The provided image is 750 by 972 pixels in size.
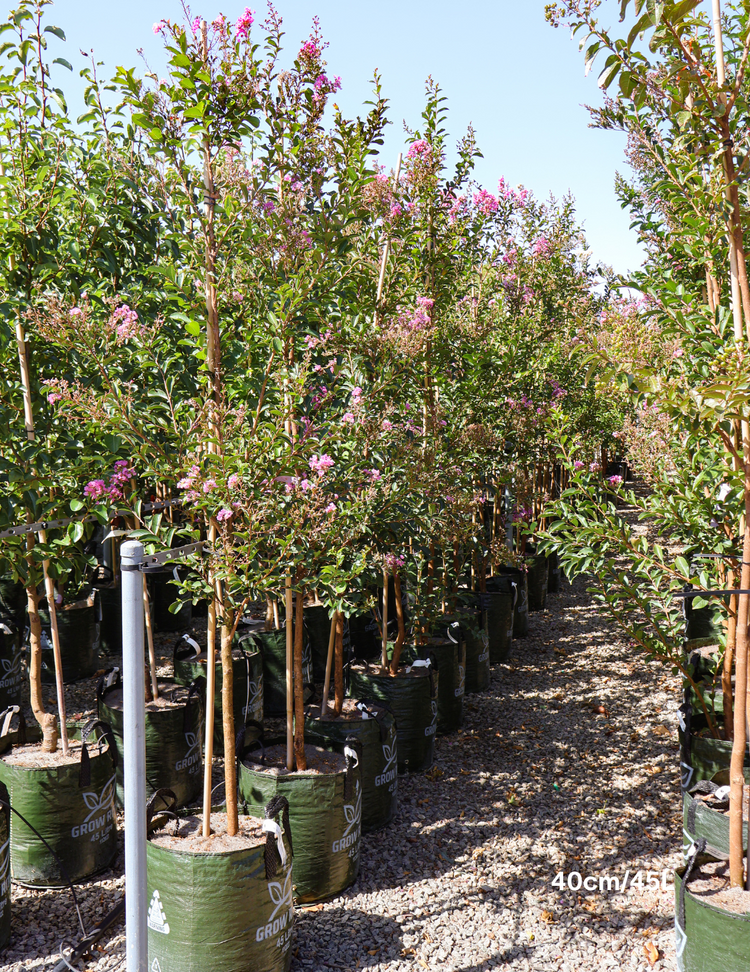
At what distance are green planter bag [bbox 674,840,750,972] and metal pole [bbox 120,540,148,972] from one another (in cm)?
169

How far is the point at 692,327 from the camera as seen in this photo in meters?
2.65

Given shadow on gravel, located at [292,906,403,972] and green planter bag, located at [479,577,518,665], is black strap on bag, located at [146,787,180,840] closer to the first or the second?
shadow on gravel, located at [292,906,403,972]

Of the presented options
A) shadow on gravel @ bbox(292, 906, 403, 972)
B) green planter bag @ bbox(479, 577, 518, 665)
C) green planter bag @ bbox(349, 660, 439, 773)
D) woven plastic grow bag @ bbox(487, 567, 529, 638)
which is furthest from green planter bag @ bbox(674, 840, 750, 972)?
woven plastic grow bag @ bbox(487, 567, 529, 638)

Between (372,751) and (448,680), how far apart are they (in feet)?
4.21

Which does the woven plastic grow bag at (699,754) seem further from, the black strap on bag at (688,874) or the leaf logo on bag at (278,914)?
the leaf logo on bag at (278,914)

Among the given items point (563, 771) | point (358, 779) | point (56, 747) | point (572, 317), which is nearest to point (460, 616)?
point (563, 771)

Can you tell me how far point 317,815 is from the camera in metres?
3.04

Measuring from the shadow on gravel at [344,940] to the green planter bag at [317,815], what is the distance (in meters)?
0.11

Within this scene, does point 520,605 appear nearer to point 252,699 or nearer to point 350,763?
point 252,699

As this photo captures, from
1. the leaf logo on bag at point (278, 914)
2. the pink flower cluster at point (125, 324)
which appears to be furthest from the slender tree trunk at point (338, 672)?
the pink flower cluster at point (125, 324)

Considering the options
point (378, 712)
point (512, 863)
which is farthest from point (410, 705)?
point (512, 863)

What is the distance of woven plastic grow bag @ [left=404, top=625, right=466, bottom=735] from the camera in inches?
188

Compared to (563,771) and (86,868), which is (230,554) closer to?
(86,868)

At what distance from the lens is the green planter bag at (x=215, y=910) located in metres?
2.46
